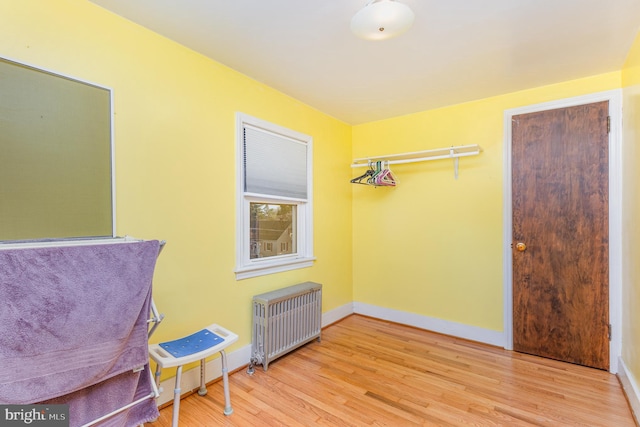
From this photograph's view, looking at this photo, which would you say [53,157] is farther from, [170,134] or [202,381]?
[202,381]

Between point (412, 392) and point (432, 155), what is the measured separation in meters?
2.19

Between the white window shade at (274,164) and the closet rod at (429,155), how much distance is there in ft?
2.52

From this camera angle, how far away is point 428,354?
2568mm

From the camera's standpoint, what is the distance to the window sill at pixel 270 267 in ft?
7.65

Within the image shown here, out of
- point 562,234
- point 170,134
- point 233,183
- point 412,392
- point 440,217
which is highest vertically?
point 170,134

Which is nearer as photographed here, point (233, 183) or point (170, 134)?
point (170, 134)

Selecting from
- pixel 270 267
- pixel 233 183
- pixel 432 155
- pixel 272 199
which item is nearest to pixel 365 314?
pixel 270 267

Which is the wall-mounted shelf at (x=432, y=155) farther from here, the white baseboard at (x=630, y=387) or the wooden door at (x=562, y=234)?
the white baseboard at (x=630, y=387)

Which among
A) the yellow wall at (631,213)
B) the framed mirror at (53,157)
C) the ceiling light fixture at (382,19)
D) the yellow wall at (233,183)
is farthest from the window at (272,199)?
the yellow wall at (631,213)

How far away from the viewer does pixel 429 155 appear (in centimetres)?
308

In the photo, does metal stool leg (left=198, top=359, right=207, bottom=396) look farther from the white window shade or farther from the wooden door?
the wooden door

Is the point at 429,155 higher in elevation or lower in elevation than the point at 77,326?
higher

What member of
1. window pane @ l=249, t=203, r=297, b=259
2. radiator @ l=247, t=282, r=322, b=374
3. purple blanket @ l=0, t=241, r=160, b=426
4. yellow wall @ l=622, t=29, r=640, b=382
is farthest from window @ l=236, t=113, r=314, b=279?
yellow wall @ l=622, t=29, r=640, b=382

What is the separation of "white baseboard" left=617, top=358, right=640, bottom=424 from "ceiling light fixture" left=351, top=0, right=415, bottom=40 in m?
2.53
